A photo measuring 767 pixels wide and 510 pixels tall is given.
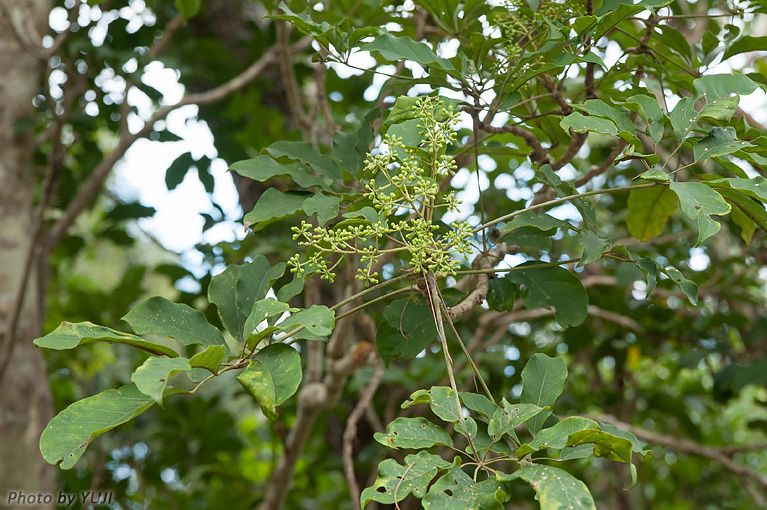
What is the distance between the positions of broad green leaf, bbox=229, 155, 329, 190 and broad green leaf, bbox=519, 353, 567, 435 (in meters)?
0.40

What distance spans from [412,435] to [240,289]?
320 mm

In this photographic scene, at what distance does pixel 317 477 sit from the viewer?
2.55m

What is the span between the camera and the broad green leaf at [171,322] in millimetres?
750

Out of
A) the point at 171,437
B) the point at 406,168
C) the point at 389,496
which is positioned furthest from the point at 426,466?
the point at 171,437

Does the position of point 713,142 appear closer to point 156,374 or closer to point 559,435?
point 559,435

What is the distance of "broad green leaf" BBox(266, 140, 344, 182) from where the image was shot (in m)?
0.94

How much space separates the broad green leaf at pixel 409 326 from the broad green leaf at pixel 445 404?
0.30 m

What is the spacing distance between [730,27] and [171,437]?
2.20 m

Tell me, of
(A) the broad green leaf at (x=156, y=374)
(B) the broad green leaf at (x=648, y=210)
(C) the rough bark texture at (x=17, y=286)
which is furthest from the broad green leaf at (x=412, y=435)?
(C) the rough bark texture at (x=17, y=286)

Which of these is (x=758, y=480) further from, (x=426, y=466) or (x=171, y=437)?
(x=171, y=437)

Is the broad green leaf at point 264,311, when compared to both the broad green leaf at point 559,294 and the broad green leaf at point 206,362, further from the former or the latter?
the broad green leaf at point 559,294

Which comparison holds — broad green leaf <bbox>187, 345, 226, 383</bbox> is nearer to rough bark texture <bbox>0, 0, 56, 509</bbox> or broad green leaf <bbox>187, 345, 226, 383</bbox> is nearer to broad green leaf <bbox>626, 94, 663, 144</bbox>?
broad green leaf <bbox>626, 94, 663, 144</bbox>

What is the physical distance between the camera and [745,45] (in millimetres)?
1039

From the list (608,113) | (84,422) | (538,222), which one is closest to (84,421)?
(84,422)
